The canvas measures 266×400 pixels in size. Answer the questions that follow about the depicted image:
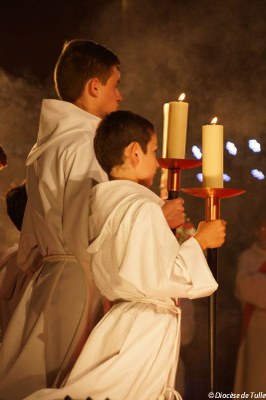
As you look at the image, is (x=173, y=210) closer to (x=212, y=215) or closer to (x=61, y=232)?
(x=212, y=215)

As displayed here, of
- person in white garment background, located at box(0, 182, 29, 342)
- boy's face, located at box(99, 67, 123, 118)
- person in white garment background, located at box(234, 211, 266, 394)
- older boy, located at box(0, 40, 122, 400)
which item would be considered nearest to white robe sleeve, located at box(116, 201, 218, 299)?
older boy, located at box(0, 40, 122, 400)

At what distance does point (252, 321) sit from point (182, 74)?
1502 millimetres

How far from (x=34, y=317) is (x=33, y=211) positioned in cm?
36

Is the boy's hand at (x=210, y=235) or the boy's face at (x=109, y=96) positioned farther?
the boy's face at (x=109, y=96)

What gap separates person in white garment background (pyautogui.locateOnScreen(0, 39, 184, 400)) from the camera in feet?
8.39

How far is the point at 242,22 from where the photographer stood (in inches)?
182

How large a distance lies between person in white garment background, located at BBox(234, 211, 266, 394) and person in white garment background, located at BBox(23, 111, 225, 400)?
1843mm

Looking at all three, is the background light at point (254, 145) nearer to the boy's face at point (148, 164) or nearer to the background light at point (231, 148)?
the background light at point (231, 148)

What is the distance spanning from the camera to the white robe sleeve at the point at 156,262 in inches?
85.3

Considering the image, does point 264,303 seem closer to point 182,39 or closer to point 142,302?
point 182,39

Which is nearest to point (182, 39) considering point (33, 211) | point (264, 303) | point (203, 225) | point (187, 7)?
point (187, 7)

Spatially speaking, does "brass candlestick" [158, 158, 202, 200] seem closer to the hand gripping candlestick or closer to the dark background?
the hand gripping candlestick

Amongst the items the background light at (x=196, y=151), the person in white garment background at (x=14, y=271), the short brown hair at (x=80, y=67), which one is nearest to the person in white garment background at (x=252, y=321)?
the background light at (x=196, y=151)

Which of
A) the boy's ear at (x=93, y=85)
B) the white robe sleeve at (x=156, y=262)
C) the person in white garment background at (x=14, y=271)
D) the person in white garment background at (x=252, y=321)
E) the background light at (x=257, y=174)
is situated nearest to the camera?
the white robe sleeve at (x=156, y=262)
